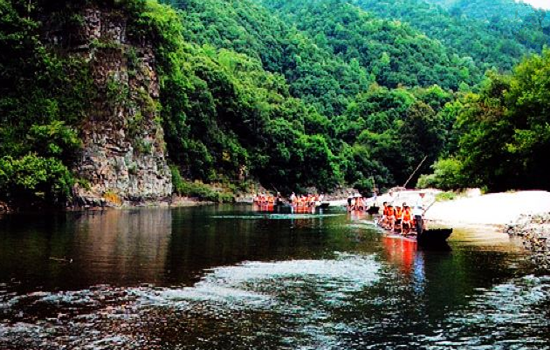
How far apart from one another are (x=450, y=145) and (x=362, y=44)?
75.4 metres

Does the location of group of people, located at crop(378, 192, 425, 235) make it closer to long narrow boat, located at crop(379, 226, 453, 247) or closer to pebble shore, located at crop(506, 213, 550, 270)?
long narrow boat, located at crop(379, 226, 453, 247)

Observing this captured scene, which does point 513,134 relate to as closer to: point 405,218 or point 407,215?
point 407,215

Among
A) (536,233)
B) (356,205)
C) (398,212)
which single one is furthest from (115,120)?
(536,233)

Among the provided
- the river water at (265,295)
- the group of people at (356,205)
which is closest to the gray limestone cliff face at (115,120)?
the group of people at (356,205)

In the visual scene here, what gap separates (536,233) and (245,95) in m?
79.3

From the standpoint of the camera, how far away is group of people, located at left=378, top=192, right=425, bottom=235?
102 ft

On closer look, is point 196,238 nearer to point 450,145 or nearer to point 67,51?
point 67,51

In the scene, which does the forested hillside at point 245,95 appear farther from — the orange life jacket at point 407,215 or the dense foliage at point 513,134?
the orange life jacket at point 407,215

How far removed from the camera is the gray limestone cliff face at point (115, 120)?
59781 mm

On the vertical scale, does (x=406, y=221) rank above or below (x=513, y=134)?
below

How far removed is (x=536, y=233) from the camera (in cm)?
3183

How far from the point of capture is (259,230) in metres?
38.4

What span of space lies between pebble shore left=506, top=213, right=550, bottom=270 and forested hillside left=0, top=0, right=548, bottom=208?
37.8ft

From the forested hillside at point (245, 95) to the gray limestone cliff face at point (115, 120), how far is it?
0.79 feet
